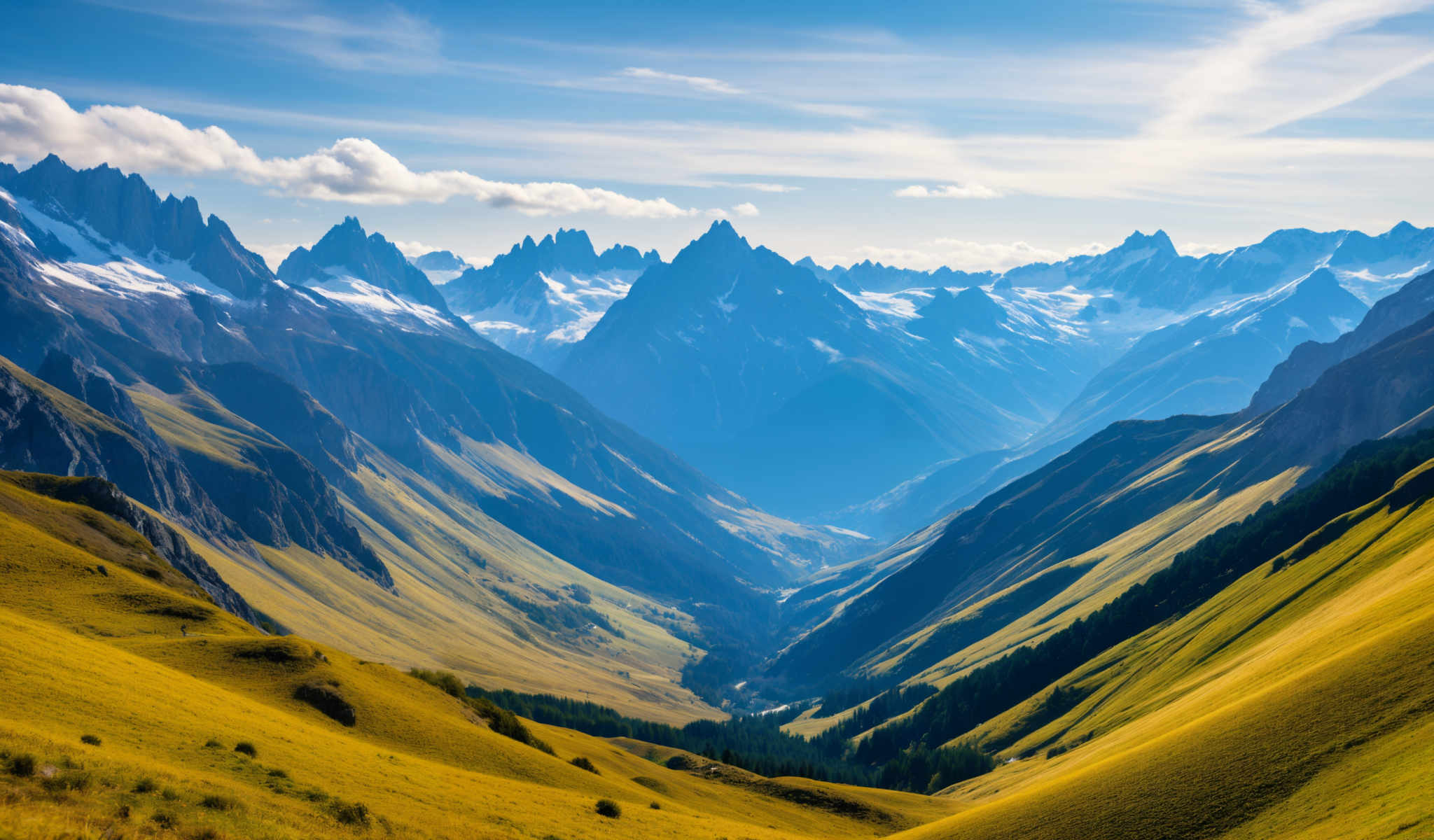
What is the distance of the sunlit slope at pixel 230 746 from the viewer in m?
43.2

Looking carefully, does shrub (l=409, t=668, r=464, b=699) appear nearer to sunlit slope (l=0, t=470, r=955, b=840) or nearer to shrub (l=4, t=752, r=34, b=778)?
sunlit slope (l=0, t=470, r=955, b=840)

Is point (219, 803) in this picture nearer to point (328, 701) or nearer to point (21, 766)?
point (21, 766)

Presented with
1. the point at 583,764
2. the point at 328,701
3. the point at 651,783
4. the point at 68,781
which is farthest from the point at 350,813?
the point at 651,783

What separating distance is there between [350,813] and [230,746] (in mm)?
9330

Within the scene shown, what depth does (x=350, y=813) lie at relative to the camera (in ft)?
166

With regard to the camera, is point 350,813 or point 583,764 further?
point 583,764

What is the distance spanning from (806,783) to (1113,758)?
49.6 metres

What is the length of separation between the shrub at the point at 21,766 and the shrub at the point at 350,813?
14.1 meters

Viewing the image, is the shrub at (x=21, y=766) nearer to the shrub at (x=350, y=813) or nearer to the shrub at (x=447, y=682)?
the shrub at (x=350, y=813)

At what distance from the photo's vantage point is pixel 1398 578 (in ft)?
383

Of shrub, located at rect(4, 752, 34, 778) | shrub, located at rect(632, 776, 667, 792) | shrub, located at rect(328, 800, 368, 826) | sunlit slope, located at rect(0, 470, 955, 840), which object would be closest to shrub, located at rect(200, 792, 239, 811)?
sunlit slope, located at rect(0, 470, 955, 840)

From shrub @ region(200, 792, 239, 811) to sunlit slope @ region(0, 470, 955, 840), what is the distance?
90 millimetres

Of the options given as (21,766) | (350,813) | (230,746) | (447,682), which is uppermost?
(21,766)

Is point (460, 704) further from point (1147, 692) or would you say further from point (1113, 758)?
point (1147, 692)
